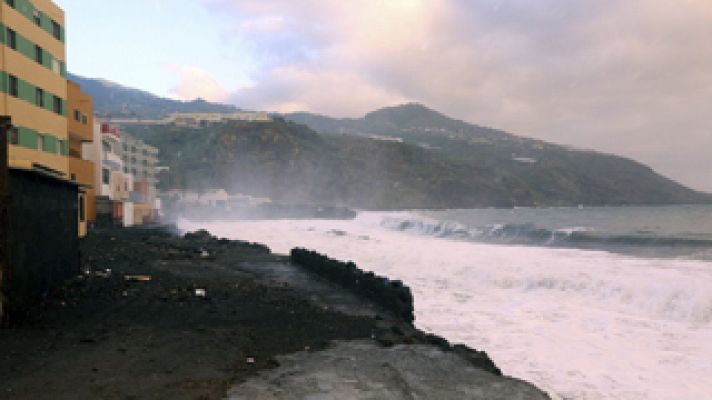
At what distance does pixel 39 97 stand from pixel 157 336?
71.6ft

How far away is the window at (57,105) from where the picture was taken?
26375 millimetres

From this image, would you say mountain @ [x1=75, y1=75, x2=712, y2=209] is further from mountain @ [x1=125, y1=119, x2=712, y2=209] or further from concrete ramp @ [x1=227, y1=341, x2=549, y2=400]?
concrete ramp @ [x1=227, y1=341, x2=549, y2=400]

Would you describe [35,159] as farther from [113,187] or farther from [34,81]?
[113,187]

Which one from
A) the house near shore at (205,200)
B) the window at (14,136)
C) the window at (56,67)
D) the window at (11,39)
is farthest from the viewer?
the house near shore at (205,200)

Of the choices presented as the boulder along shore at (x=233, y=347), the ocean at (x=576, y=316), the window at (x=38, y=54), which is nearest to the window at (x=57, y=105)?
the window at (x=38, y=54)

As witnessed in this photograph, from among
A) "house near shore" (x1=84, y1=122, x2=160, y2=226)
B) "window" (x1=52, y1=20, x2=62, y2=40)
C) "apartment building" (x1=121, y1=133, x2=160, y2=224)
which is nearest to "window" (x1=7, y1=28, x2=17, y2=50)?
"window" (x1=52, y1=20, x2=62, y2=40)

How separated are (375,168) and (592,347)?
487 ft

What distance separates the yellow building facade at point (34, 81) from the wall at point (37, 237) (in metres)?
11.1

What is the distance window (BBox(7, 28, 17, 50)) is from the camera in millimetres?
22547

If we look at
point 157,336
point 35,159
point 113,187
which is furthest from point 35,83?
point 157,336

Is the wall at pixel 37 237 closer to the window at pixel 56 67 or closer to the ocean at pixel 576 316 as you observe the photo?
the ocean at pixel 576 316

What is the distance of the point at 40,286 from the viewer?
10.1 metres

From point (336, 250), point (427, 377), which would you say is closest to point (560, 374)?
point (427, 377)

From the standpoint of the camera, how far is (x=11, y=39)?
22766 millimetres
